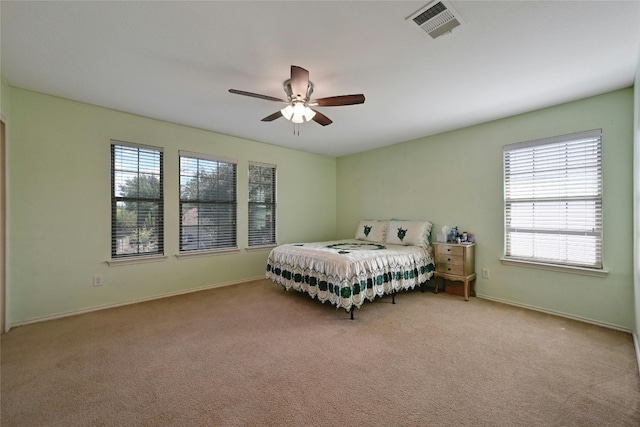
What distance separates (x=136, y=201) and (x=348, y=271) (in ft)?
9.80

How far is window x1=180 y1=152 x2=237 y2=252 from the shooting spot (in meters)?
4.07

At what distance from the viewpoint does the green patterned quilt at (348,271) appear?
118 inches

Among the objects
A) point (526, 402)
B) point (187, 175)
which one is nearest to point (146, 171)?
point (187, 175)

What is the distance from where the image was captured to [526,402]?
5.59 feet

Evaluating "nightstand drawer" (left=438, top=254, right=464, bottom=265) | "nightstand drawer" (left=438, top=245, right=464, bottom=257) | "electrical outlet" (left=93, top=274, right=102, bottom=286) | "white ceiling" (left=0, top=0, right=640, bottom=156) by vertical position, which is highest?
"white ceiling" (left=0, top=0, right=640, bottom=156)

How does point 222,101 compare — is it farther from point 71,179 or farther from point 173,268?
point 173,268

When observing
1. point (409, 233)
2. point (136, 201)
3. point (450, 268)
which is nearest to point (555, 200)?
point (450, 268)

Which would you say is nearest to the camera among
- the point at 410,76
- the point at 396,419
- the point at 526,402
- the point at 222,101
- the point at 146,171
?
the point at 396,419

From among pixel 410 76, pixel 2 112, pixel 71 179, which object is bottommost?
pixel 71 179

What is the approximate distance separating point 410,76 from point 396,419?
2.73 metres

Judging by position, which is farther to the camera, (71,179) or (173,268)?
(173,268)

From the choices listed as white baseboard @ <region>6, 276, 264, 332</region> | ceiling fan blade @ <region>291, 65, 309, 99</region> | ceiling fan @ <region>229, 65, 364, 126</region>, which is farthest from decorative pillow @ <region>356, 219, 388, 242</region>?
ceiling fan blade @ <region>291, 65, 309, 99</region>

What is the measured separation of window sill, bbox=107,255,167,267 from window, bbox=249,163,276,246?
146 cm

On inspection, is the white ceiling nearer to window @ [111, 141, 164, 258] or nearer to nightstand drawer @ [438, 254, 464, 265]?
window @ [111, 141, 164, 258]
